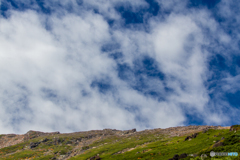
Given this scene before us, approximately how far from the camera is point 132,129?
171000 millimetres

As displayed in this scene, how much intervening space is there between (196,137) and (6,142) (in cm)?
18551

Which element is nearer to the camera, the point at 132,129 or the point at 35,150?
the point at 35,150

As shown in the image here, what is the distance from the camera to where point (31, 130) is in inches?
7643

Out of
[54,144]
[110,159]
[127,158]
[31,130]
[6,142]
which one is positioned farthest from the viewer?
[31,130]

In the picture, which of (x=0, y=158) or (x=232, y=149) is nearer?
(x=232, y=149)

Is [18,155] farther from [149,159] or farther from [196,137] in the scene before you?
[196,137]

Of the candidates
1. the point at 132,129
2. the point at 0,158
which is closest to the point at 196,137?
the point at 132,129

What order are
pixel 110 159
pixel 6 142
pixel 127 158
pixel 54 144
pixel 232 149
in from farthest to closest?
pixel 6 142 → pixel 54 144 → pixel 110 159 → pixel 127 158 → pixel 232 149

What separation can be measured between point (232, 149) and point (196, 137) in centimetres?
5594

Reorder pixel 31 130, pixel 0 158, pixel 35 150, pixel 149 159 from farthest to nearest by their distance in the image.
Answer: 1. pixel 31 130
2. pixel 35 150
3. pixel 0 158
4. pixel 149 159

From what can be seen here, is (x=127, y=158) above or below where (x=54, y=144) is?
below

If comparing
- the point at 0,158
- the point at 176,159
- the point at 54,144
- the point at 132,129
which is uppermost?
the point at 132,129

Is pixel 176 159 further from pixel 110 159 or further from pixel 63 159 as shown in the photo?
pixel 63 159

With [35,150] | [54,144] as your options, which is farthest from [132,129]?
[35,150]
